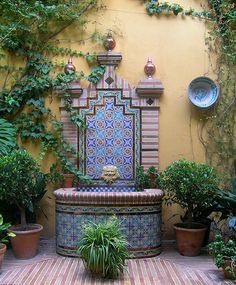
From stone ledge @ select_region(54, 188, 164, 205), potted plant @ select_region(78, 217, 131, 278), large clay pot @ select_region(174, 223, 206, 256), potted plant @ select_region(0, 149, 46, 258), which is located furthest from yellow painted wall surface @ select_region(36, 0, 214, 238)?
potted plant @ select_region(78, 217, 131, 278)

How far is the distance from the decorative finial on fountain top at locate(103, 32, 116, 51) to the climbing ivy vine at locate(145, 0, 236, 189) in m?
0.76

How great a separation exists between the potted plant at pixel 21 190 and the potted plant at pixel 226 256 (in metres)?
2.37

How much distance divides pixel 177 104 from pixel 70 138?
1802 millimetres

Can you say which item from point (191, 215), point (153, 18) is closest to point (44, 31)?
point (153, 18)

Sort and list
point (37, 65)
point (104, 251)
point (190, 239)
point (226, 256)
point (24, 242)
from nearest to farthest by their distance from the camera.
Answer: point (104, 251), point (226, 256), point (24, 242), point (190, 239), point (37, 65)

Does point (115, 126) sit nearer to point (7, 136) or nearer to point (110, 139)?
point (110, 139)

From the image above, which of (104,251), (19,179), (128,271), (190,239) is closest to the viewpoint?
(104,251)

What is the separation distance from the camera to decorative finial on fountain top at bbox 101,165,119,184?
5.92 m

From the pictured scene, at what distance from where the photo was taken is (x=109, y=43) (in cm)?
632

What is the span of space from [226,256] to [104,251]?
4.64ft

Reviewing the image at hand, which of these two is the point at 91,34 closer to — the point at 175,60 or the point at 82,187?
the point at 175,60

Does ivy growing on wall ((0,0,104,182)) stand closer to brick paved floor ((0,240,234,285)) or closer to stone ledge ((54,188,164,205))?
stone ledge ((54,188,164,205))

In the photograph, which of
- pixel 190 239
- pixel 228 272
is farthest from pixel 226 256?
pixel 190 239

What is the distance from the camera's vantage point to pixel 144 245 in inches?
211
